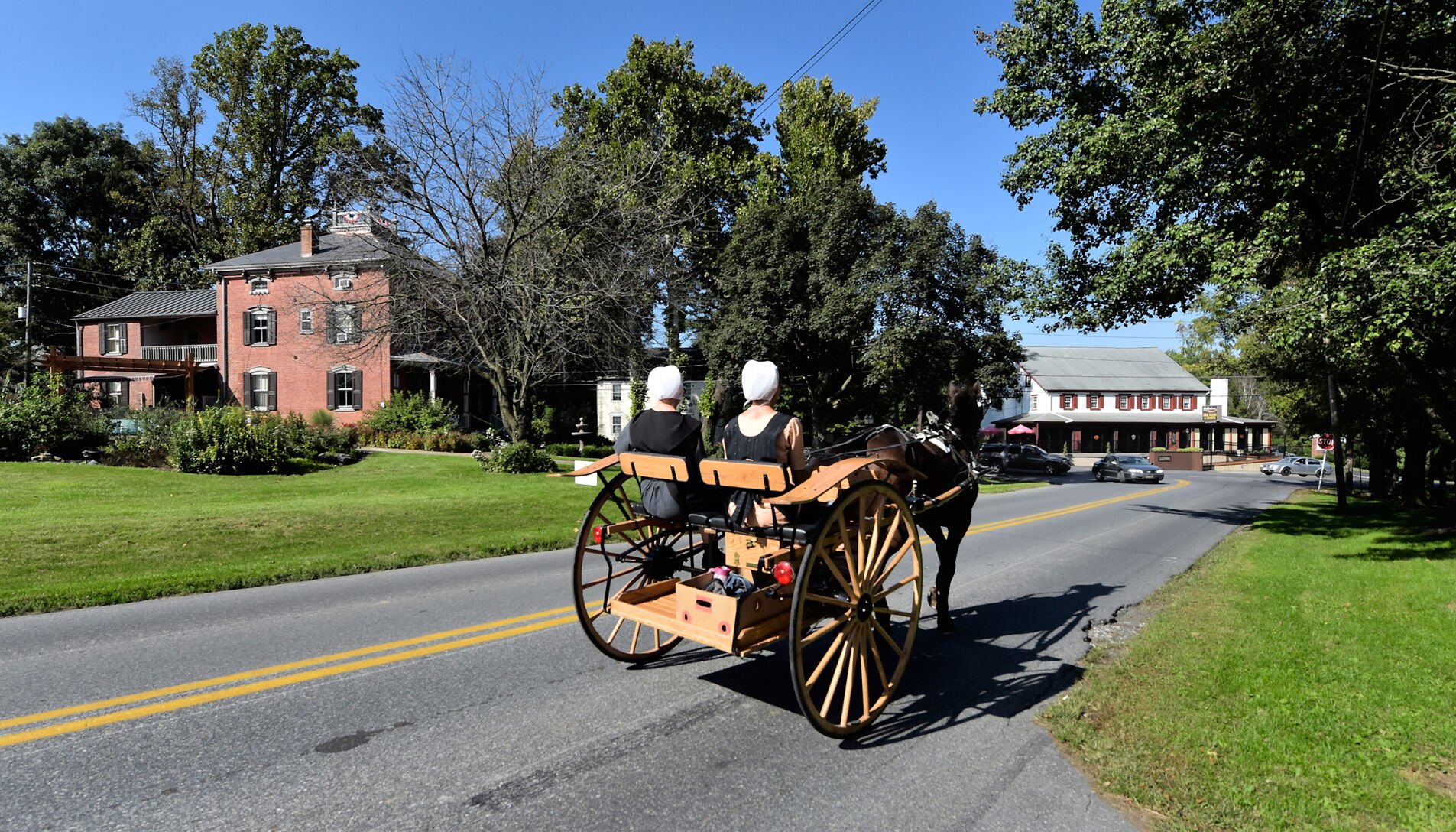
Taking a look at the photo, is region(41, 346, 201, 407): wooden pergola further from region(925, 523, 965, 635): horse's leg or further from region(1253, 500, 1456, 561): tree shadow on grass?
region(1253, 500, 1456, 561): tree shadow on grass

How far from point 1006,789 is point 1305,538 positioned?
47.2ft

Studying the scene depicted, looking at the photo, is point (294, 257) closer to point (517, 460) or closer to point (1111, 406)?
point (517, 460)

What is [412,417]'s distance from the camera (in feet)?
100

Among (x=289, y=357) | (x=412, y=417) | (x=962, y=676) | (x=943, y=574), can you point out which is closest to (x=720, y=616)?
(x=962, y=676)

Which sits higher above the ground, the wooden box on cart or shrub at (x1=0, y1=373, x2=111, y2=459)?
shrub at (x1=0, y1=373, x2=111, y2=459)

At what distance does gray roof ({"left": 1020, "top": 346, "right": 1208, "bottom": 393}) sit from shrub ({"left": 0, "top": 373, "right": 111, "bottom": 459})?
58.4 meters

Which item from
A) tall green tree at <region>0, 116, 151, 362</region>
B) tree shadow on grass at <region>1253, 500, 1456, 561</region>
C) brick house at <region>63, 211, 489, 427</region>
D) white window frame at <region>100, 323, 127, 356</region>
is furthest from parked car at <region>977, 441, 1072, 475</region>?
tall green tree at <region>0, 116, 151, 362</region>

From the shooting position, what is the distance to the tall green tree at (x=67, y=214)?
48.6 meters

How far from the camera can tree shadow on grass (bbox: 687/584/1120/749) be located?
478cm

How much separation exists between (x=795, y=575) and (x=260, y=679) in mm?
3507

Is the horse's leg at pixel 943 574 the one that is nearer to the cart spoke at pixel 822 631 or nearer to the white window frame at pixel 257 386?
the cart spoke at pixel 822 631

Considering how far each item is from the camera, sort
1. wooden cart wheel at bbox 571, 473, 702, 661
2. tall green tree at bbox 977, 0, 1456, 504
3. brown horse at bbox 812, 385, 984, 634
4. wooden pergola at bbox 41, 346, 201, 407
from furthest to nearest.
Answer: wooden pergola at bbox 41, 346, 201, 407 < tall green tree at bbox 977, 0, 1456, 504 < brown horse at bbox 812, 385, 984, 634 < wooden cart wheel at bbox 571, 473, 702, 661

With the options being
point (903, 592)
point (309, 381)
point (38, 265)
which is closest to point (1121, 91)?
point (903, 592)

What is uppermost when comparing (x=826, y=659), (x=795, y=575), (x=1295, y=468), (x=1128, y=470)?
(x=795, y=575)
